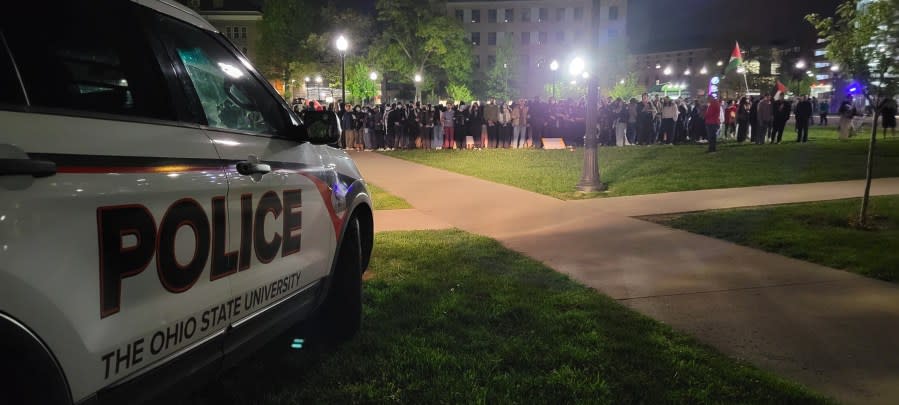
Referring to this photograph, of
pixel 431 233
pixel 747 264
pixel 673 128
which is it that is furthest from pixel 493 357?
pixel 673 128

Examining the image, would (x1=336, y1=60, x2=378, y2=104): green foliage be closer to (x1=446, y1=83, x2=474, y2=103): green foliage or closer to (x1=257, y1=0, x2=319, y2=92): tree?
(x1=257, y1=0, x2=319, y2=92): tree

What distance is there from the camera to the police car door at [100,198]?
5.35ft

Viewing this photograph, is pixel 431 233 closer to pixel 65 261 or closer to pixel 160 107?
pixel 160 107

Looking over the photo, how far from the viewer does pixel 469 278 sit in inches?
222

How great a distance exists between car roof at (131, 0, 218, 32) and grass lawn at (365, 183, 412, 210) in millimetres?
6571

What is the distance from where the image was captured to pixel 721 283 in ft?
17.8

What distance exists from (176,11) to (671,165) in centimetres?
1422

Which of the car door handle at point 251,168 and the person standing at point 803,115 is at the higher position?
the person standing at point 803,115

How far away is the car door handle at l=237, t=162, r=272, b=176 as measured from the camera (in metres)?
2.68

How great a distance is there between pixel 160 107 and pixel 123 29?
307 millimetres

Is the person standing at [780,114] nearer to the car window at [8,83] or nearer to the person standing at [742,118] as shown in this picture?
the person standing at [742,118]

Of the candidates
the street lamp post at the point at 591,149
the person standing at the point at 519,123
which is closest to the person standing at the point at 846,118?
the person standing at the point at 519,123

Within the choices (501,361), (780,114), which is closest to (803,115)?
(780,114)

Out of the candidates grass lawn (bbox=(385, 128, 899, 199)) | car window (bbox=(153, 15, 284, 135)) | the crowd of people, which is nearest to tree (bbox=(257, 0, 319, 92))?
the crowd of people
